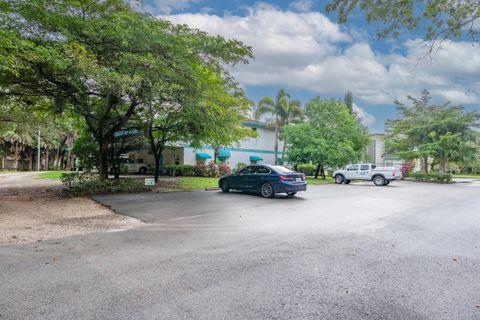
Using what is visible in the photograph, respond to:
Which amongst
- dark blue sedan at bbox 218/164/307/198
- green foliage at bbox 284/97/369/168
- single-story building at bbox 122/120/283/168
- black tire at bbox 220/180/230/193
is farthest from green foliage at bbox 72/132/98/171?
green foliage at bbox 284/97/369/168

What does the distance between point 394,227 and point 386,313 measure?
5091 mm

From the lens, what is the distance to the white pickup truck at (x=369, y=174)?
23680mm

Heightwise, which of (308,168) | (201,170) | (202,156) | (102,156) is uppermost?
(202,156)

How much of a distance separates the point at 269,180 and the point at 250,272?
30.2 feet

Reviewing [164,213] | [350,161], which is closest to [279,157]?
[350,161]

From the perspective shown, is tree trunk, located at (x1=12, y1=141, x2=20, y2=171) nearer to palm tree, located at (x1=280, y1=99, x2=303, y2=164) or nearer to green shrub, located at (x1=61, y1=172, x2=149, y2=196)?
green shrub, located at (x1=61, y1=172, x2=149, y2=196)

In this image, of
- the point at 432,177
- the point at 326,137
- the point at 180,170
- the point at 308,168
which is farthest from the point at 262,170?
the point at 432,177

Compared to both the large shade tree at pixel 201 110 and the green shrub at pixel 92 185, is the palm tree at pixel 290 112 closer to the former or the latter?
the large shade tree at pixel 201 110

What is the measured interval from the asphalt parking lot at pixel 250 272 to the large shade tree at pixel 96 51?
18.1ft

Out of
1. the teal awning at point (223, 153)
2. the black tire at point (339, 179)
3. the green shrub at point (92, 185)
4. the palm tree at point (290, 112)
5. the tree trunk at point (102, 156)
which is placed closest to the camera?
the green shrub at point (92, 185)

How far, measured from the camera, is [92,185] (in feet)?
44.8

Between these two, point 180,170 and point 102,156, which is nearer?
point 102,156

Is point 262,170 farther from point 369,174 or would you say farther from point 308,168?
point 308,168

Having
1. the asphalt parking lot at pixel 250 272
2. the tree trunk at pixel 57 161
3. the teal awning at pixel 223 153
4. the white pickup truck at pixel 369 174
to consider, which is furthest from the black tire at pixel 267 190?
the tree trunk at pixel 57 161
